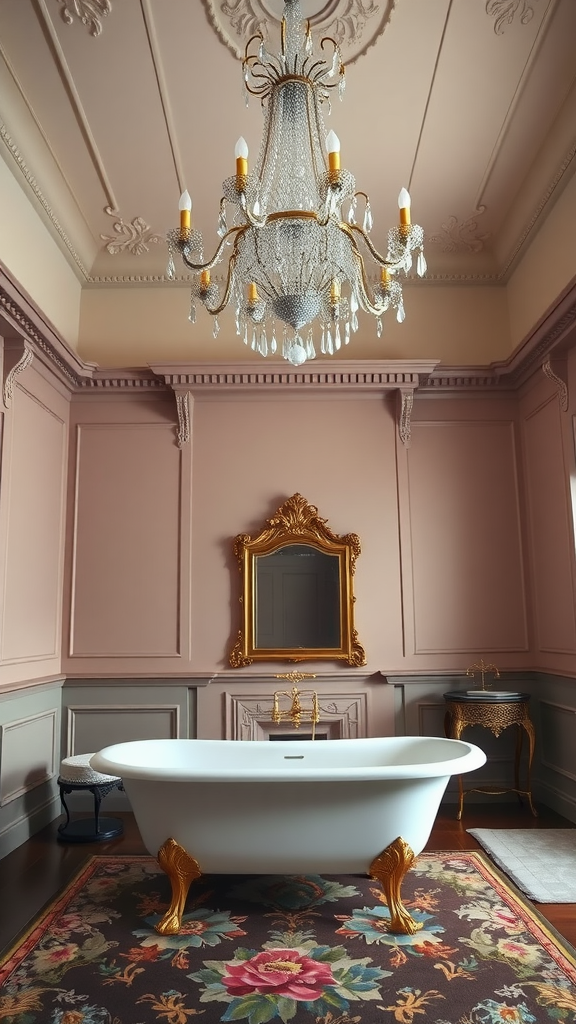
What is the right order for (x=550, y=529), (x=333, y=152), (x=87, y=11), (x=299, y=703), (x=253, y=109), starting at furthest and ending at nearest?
(x=299, y=703), (x=550, y=529), (x=253, y=109), (x=87, y=11), (x=333, y=152)

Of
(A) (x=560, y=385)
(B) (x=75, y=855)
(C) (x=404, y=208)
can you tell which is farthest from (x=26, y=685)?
(A) (x=560, y=385)

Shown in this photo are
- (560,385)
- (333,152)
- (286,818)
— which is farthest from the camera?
(560,385)

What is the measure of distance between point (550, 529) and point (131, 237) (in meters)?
2.80

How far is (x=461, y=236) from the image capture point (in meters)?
4.14

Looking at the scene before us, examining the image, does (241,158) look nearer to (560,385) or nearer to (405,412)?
(560,385)

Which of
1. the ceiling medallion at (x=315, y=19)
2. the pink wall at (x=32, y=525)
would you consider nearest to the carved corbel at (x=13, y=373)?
the pink wall at (x=32, y=525)

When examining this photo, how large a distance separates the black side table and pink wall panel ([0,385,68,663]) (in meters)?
0.52

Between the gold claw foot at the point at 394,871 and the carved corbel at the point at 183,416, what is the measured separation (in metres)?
2.50

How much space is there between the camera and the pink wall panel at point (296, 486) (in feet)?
13.4

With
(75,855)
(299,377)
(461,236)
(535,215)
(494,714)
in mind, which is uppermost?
(461,236)

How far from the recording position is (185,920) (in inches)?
96.4

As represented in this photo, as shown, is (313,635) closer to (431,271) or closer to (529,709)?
(529,709)

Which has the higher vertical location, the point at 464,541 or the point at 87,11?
the point at 87,11

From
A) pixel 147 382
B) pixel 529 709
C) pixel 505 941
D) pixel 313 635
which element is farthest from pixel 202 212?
pixel 505 941
